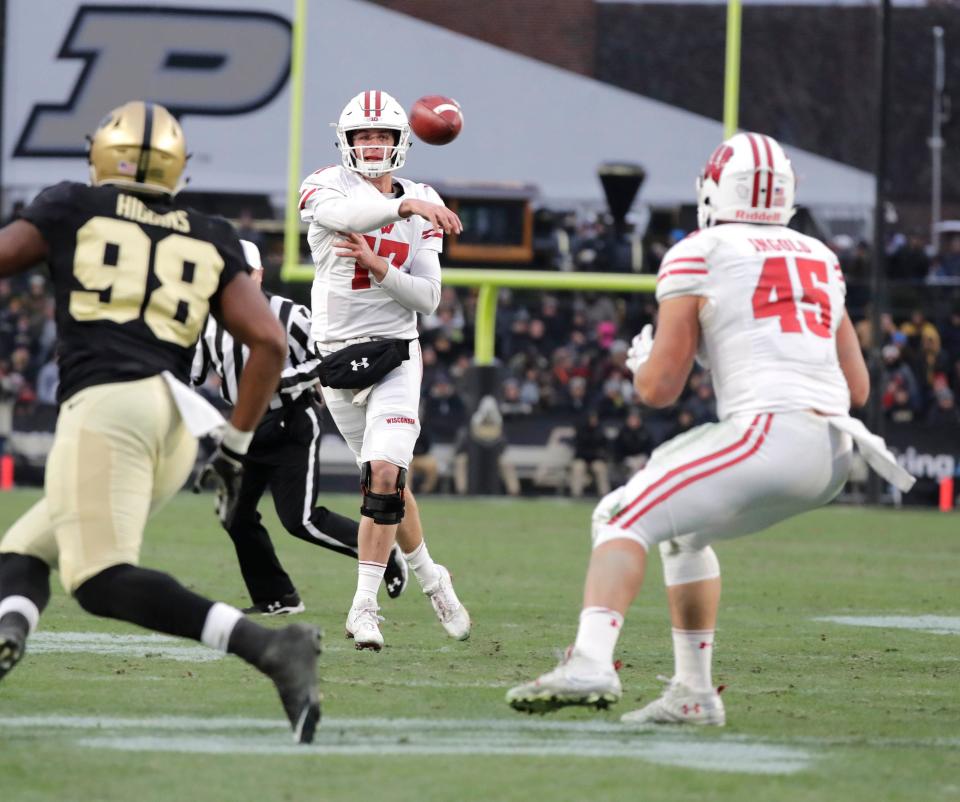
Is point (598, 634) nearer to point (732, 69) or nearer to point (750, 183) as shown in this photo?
point (750, 183)

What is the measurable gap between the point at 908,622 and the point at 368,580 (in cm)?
255

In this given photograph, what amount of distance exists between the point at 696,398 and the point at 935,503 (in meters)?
2.49

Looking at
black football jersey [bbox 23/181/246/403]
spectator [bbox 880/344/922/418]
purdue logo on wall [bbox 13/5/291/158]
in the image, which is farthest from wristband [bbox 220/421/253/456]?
spectator [bbox 880/344/922/418]

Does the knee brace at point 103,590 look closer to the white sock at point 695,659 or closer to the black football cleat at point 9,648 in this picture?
the black football cleat at point 9,648

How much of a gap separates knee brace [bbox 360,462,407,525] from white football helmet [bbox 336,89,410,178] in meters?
1.13

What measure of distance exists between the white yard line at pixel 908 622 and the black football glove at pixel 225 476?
12.1 feet

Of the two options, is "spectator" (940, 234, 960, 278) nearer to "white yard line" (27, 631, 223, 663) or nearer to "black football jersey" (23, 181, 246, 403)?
"white yard line" (27, 631, 223, 663)

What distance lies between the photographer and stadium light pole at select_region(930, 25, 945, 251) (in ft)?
66.8

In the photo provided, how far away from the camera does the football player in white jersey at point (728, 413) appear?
4547mm

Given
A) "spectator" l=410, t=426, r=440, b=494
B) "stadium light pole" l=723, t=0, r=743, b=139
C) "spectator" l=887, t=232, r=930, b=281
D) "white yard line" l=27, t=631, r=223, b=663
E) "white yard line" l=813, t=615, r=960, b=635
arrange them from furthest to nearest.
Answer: "spectator" l=887, t=232, r=930, b=281
"spectator" l=410, t=426, r=440, b=494
"stadium light pole" l=723, t=0, r=743, b=139
"white yard line" l=813, t=615, r=960, b=635
"white yard line" l=27, t=631, r=223, b=663

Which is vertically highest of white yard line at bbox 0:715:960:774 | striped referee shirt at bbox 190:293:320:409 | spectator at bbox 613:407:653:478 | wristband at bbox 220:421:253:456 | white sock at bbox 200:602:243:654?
striped referee shirt at bbox 190:293:320:409

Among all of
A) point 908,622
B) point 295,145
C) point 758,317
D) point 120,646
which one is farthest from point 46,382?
point 758,317

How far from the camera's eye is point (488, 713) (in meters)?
5.03

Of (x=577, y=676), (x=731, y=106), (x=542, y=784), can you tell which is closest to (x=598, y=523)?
(x=577, y=676)
